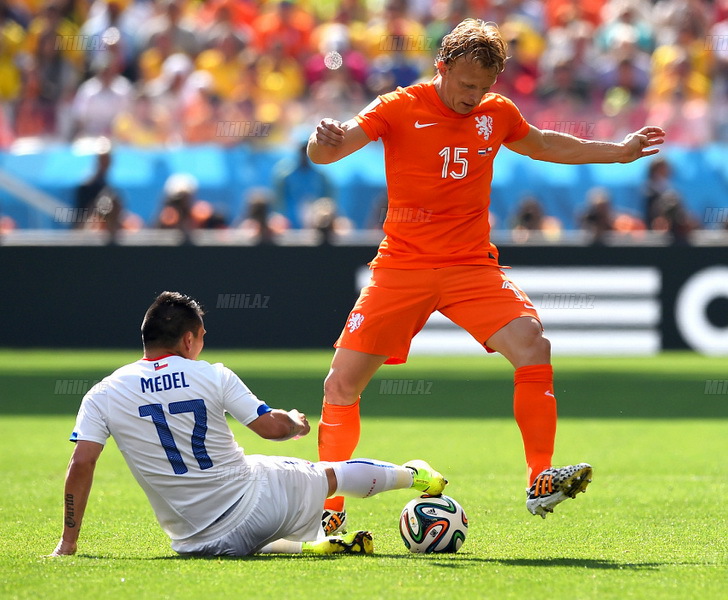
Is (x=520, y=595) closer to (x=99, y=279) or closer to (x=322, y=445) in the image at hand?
(x=322, y=445)

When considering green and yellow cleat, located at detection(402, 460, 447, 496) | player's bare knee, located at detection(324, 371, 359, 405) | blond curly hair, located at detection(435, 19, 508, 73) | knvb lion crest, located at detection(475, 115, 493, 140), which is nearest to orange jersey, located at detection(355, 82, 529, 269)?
knvb lion crest, located at detection(475, 115, 493, 140)

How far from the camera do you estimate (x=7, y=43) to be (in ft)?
60.0

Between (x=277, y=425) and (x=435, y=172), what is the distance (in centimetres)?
168

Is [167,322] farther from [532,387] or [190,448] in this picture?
[532,387]

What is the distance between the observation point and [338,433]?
6.05 m

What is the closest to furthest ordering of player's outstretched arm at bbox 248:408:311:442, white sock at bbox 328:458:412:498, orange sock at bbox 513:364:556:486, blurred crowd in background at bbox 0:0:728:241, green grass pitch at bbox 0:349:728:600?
green grass pitch at bbox 0:349:728:600 → player's outstretched arm at bbox 248:408:311:442 → white sock at bbox 328:458:412:498 → orange sock at bbox 513:364:556:486 → blurred crowd in background at bbox 0:0:728:241

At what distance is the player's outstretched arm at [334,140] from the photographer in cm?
575

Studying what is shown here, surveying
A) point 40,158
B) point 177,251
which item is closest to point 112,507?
point 177,251

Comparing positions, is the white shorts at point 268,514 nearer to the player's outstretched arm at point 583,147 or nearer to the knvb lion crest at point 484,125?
the knvb lion crest at point 484,125

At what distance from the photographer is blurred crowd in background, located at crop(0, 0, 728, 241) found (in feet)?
52.4

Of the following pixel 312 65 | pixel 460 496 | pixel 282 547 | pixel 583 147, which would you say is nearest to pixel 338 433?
pixel 282 547

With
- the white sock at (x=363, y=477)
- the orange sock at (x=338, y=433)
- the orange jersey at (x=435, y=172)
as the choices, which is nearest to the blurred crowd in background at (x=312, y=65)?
the orange jersey at (x=435, y=172)

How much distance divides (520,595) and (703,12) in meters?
15.5

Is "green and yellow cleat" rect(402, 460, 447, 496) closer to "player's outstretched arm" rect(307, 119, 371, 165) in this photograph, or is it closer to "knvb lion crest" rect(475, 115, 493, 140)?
"player's outstretched arm" rect(307, 119, 371, 165)
